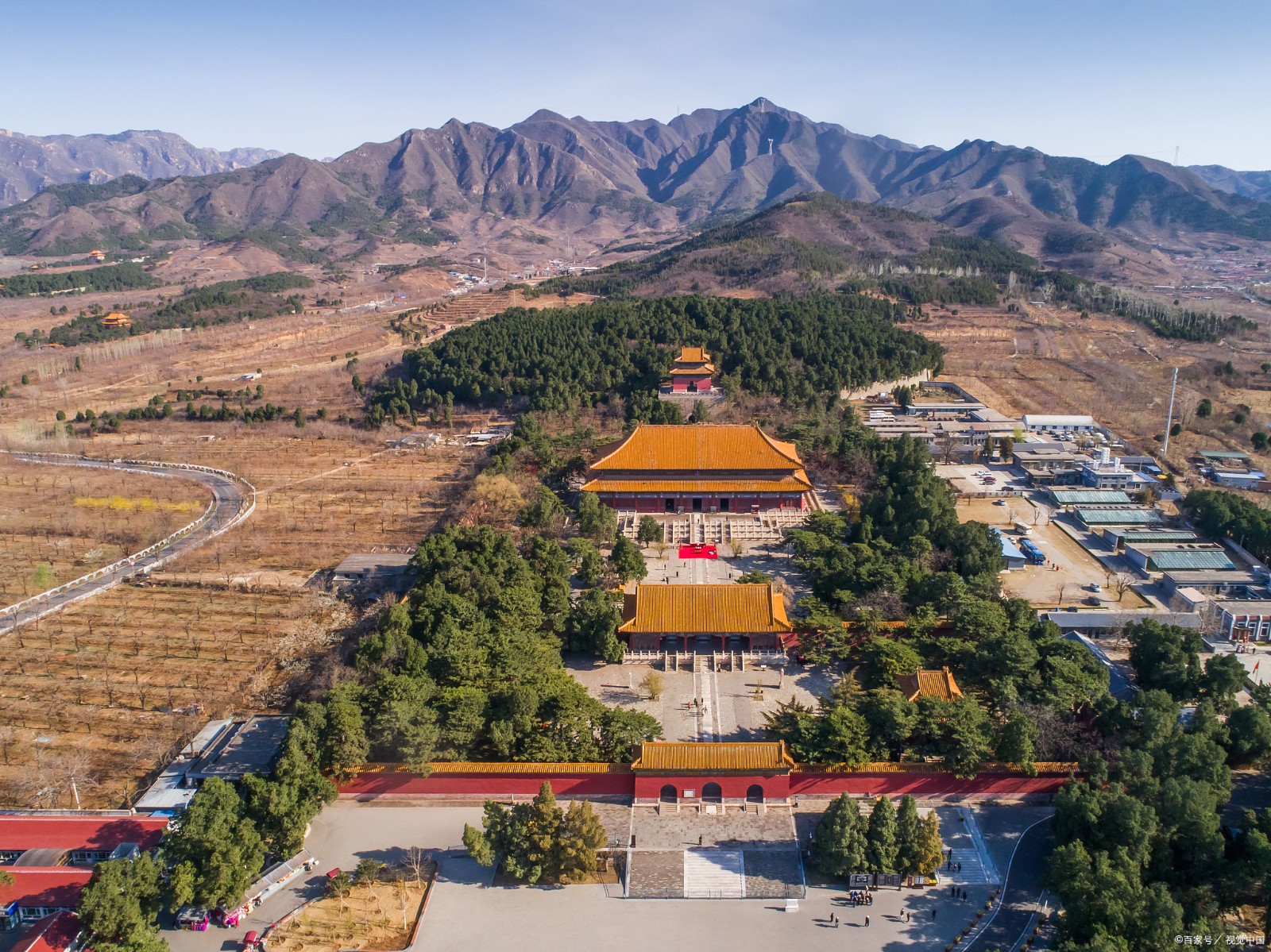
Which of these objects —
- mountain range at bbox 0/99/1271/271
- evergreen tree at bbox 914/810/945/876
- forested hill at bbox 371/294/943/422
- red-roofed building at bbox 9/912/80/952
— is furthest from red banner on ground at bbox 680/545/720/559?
mountain range at bbox 0/99/1271/271

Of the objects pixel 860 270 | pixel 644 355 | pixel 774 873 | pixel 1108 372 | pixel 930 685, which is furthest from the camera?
pixel 860 270

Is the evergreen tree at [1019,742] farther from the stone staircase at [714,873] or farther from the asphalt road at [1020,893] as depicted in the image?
the stone staircase at [714,873]

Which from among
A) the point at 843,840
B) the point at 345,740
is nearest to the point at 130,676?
the point at 345,740

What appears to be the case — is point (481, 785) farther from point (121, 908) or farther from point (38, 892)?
point (38, 892)

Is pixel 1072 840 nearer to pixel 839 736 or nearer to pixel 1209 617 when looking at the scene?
pixel 839 736

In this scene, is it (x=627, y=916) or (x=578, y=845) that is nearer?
(x=627, y=916)

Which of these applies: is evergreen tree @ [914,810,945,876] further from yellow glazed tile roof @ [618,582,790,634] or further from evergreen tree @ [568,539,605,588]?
evergreen tree @ [568,539,605,588]
